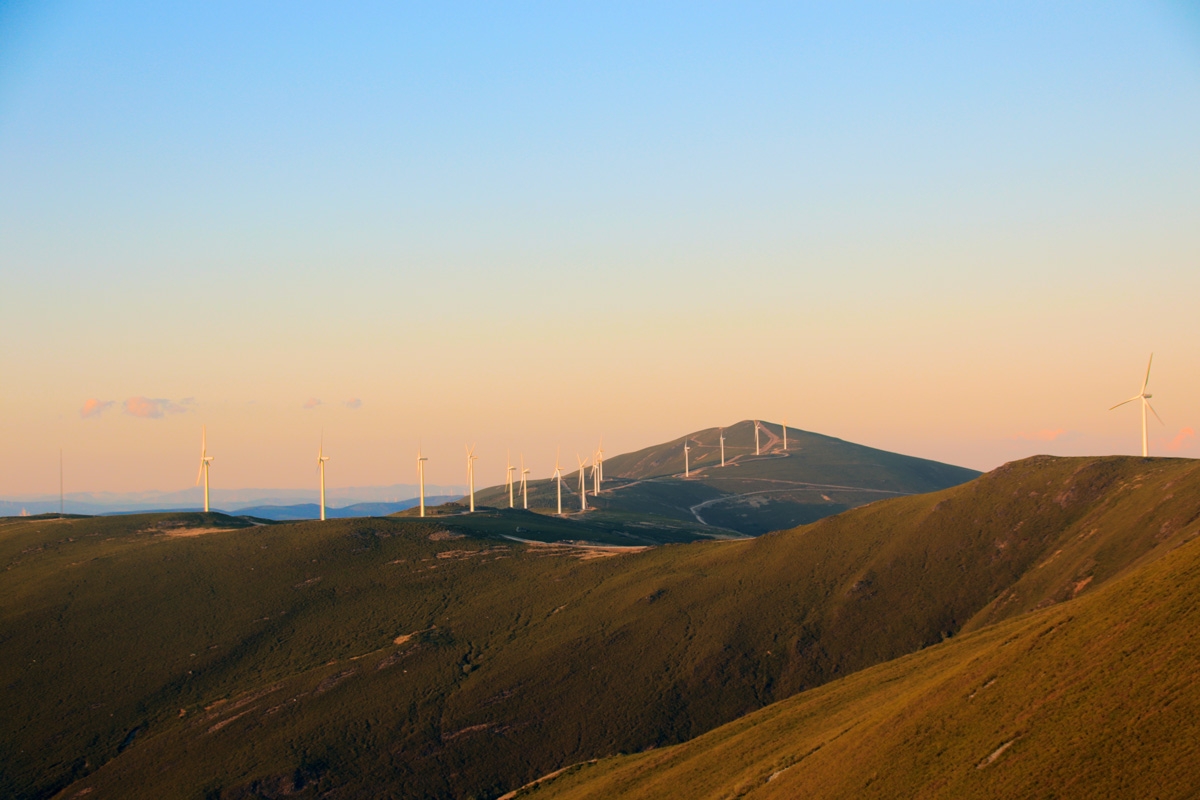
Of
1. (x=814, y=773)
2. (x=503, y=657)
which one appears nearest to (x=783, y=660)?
(x=503, y=657)

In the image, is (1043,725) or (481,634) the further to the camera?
(481,634)

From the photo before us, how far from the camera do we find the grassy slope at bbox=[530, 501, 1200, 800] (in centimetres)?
4616

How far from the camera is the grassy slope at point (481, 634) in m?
109

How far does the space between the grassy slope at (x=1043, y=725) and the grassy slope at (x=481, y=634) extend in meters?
38.7

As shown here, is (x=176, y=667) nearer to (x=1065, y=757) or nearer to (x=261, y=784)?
(x=261, y=784)

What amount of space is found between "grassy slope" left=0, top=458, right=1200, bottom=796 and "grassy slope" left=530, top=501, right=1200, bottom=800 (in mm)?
38718

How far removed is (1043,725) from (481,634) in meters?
93.7

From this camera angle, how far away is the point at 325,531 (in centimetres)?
17850

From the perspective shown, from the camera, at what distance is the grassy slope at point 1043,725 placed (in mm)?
46156

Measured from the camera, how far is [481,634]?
13525 centimetres

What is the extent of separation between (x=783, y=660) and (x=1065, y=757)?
73.6 metres

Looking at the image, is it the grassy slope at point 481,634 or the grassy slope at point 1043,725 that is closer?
the grassy slope at point 1043,725

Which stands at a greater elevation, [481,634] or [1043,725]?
[1043,725]

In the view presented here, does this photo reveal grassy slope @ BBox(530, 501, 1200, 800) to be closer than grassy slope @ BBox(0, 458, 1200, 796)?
Yes
